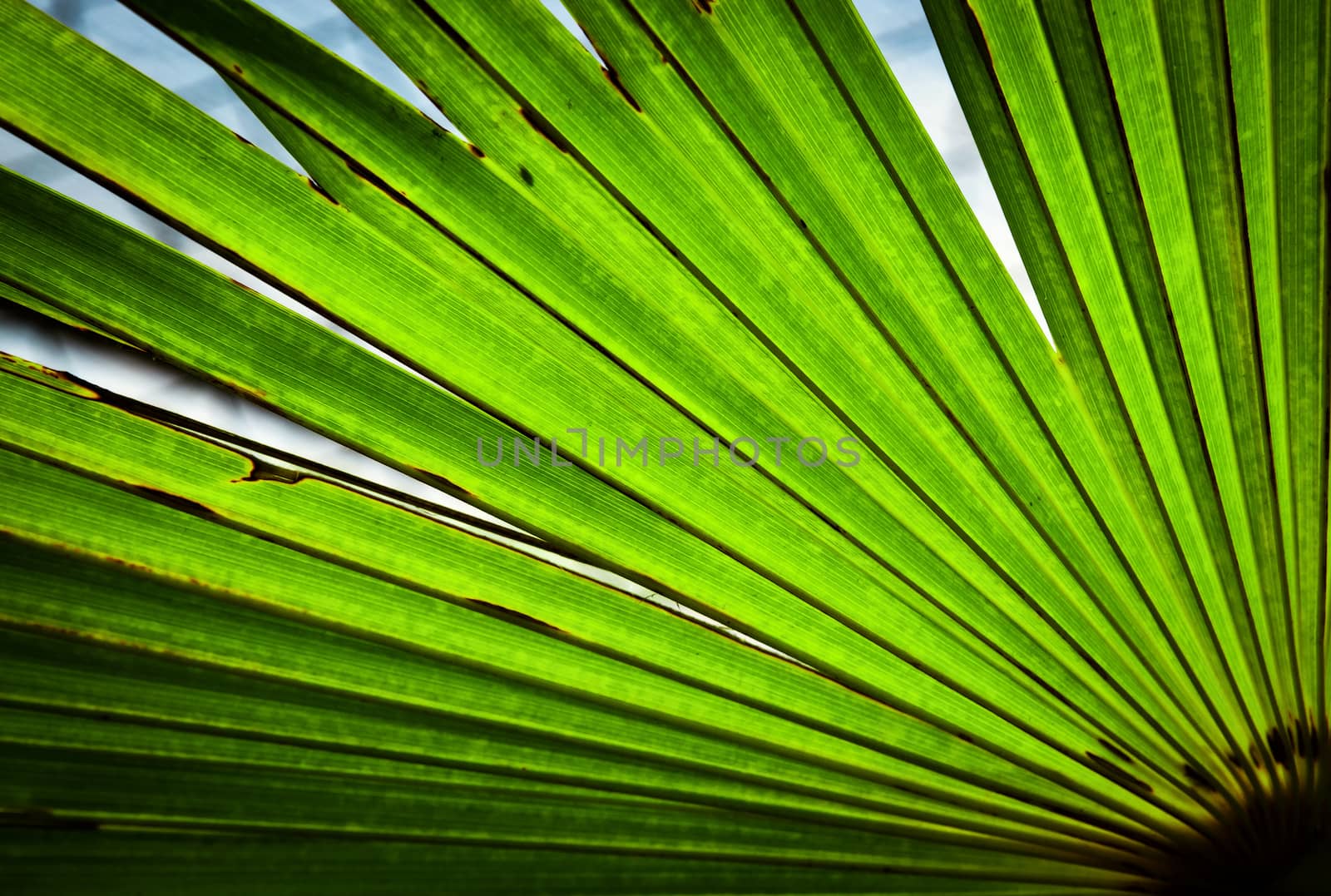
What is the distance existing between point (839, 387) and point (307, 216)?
613 millimetres

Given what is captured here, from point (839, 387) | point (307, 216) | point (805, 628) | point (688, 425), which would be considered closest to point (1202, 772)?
point (805, 628)

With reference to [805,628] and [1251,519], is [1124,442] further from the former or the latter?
[805,628]

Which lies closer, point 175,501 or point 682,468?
point 175,501

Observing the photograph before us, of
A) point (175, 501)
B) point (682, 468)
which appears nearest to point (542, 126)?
point (682, 468)

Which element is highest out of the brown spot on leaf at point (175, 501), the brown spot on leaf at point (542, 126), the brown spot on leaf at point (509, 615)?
the brown spot on leaf at point (542, 126)

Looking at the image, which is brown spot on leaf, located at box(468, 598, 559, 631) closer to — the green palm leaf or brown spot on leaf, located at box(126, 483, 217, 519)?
the green palm leaf

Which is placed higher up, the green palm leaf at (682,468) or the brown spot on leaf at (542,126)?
the brown spot on leaf at (542,126)

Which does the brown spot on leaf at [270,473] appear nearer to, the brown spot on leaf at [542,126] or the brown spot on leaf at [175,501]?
the brown spot on leaf at [175,501]

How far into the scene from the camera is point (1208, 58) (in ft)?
2.47

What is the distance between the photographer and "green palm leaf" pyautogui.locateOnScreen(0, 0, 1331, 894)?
69cm

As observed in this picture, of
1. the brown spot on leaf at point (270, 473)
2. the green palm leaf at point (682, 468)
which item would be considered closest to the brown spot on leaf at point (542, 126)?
the green palm leaf at point (682, 468)

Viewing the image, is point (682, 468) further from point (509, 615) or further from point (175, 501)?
point (175, 501)

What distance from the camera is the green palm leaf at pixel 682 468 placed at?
27.0 inches

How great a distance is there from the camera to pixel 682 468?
830 millimetres
